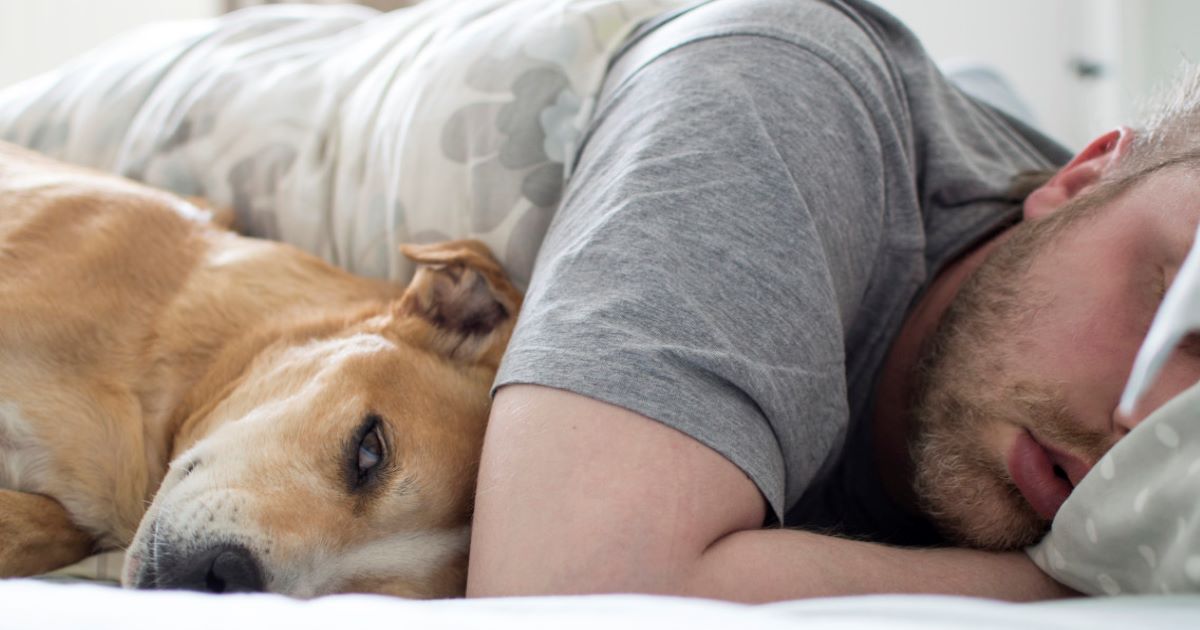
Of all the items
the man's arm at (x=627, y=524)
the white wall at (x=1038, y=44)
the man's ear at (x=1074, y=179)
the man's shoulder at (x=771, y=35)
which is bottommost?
the white wall at (x=1038, y=44)

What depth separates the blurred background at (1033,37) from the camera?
11.7 feet

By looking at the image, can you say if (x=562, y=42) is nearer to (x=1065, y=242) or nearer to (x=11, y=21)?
(x=1065, y=242)

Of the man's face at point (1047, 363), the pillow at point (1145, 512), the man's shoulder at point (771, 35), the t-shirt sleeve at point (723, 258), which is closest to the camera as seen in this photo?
the pillow at point (1145, 512)

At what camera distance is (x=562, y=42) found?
4.90ft

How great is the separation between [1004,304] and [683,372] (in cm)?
53

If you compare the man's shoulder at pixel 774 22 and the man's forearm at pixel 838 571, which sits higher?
the man's shoulder at pixel 774 22

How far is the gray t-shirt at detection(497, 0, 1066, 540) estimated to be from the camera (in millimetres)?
1005

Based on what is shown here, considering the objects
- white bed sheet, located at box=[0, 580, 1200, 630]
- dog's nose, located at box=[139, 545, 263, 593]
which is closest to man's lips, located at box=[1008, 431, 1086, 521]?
white bed sheet, located at box=[0, 580, 1200, 630]

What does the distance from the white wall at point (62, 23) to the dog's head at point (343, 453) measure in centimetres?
276

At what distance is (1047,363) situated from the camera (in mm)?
1151

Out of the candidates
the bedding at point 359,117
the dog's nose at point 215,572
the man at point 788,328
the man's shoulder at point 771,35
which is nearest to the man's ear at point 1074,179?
the man at point 788,328

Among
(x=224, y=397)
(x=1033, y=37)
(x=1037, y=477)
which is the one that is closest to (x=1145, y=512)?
(x=1037, y=477)

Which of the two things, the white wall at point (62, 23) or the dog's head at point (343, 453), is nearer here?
the dog's head at point (343, 453)

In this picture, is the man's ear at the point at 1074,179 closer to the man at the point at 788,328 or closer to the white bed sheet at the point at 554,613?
the man at the point at 788,328
